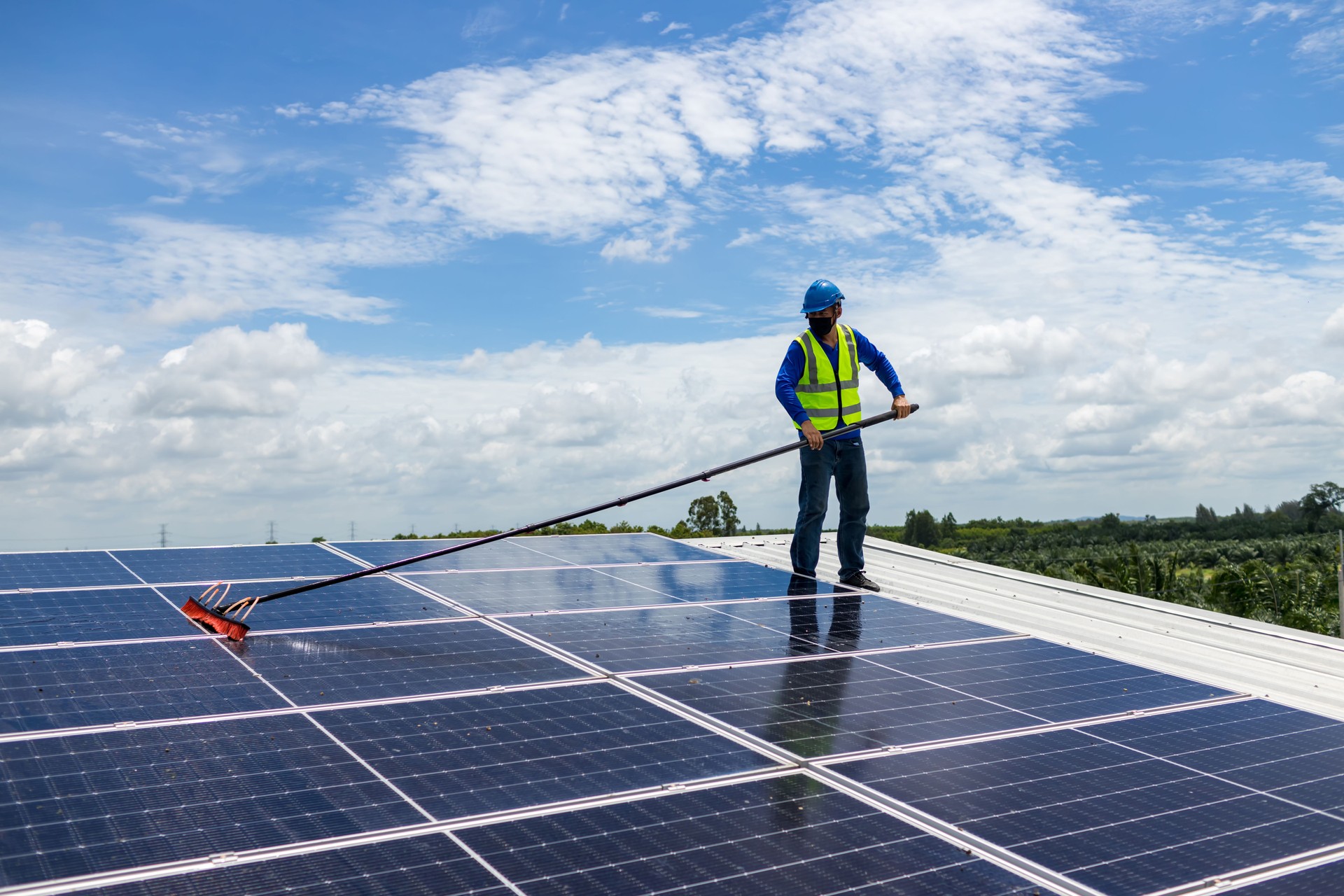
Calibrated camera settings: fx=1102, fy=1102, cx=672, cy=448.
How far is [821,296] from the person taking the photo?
37.2 feet

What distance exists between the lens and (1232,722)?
7180 mm

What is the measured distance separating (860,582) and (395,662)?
570 centimetres

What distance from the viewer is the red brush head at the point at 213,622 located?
28.1 feet

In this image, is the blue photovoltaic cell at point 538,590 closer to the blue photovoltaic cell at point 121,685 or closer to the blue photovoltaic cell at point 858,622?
the blue photovoltaic cell at point 858,622

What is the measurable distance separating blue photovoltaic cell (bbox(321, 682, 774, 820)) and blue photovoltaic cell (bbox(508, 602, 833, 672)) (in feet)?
3.58

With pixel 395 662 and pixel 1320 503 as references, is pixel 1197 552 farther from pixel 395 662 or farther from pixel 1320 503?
pixel 395 662

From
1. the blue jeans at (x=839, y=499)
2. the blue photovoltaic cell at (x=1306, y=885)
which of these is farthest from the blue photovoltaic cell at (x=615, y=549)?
the blue photovoltaic cell at (x=1306, y=885)

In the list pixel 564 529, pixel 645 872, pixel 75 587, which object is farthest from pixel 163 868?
pixel 564 529

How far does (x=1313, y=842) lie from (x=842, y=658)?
3.64 m

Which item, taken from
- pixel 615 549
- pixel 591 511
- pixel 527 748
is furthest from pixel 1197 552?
pixel 527 748

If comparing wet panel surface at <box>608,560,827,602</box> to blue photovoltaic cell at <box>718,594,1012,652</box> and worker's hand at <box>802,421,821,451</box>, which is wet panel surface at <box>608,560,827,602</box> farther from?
worker's hand at <box>802,421,821,451</box>

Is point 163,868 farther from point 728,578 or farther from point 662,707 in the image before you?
point 728,578

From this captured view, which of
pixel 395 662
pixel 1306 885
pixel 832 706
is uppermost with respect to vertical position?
pixel 395 662

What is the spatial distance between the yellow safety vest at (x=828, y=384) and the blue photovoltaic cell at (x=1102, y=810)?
5430mm
